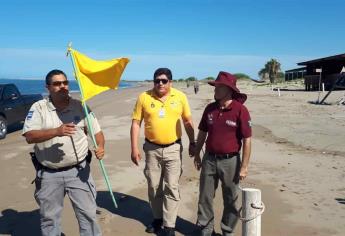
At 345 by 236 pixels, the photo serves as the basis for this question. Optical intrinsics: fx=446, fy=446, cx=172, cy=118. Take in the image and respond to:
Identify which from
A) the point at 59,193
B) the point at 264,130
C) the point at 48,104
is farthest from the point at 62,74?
the point at 264,130

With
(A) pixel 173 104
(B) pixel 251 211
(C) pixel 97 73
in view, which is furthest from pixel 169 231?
(C) pixel 97 73

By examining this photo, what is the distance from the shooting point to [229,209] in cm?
511

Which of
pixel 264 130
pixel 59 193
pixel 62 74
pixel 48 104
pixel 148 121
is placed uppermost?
pixel 62 74

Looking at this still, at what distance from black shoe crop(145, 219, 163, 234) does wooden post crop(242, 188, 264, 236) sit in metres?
1.94

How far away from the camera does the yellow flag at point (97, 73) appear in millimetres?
4836

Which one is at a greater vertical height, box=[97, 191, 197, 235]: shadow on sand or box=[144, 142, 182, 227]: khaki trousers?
box=[144, 142, 182, 227]: khaki trousers

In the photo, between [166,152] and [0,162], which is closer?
[166,152]

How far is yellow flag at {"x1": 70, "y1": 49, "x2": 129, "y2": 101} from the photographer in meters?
4.84

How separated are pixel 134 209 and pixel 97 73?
2556mm

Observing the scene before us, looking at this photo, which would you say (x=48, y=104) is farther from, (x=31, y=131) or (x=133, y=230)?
(x=133, y=230)

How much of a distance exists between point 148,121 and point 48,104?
141 cm

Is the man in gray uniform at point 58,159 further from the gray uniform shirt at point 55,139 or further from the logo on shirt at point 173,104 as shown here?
the logo on shirt at point 173,104

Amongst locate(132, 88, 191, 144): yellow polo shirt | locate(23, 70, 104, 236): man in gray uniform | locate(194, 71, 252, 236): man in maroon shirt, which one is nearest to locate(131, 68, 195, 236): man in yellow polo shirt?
locate(132, 88, 191, 144): yellow polo shirt

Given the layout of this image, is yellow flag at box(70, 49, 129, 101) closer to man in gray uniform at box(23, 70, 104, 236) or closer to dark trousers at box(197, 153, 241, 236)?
man in gray uniform at box(23, 70, 104, 236)
